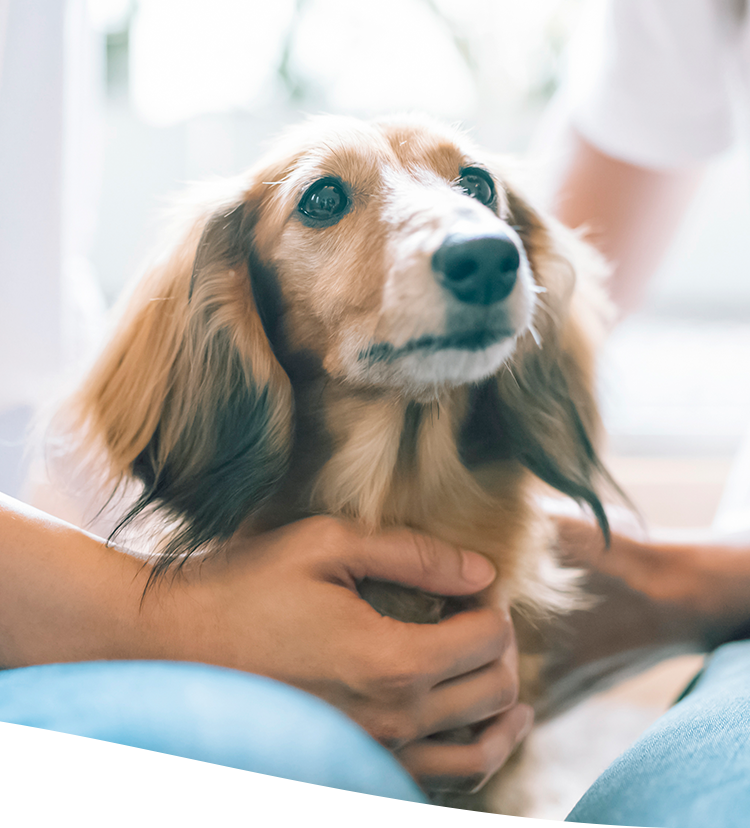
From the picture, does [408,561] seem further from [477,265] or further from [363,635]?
[477,265]

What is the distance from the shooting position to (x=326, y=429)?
0.71 m

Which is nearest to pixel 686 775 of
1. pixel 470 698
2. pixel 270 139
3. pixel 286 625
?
pixel 470 698

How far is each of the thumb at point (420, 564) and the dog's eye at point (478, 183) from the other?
0.34 metres

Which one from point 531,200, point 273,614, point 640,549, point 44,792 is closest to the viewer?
point 44,792

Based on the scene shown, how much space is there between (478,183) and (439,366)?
247 mm

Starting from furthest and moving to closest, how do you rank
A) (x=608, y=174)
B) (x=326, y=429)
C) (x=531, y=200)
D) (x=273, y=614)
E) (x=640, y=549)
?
(x=608, y=174), (x=640, y=549), (x=531, y=200), (x=326, y=429), (x=273, y=614)

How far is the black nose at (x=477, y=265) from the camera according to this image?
1.72 ft

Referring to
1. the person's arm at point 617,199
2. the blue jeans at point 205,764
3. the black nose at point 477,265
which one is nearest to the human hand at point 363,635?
the blue jeans at point 205,764

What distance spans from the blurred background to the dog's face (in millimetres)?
138

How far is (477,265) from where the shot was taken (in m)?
0.53

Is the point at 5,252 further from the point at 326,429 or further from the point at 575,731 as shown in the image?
the point at 575,731

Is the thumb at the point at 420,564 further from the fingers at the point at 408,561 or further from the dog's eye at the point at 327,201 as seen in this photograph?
the dog's eye at the point at 327,201

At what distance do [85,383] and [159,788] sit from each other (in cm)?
A: 49

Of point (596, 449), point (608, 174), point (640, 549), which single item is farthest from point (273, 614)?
point (608, 174)
